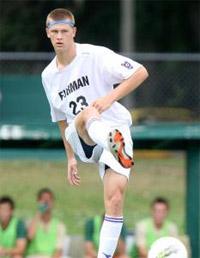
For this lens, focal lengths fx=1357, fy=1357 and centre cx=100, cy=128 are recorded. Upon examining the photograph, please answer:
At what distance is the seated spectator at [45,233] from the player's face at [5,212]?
0.29m

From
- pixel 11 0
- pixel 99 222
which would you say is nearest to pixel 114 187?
pixel 99 222

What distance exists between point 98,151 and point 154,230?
424 centimetres

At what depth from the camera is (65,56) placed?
34.4ft

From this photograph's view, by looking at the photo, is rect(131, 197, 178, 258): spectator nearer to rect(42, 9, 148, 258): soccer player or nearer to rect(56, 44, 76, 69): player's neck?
rect(42, 9, 148, 258): soccer player

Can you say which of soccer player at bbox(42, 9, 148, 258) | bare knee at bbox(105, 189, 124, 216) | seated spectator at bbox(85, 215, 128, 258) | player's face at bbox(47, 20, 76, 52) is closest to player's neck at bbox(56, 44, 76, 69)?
soccer player at bbox(42, 9, 148, 258)

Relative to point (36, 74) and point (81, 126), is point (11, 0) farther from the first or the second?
point (81, 126)

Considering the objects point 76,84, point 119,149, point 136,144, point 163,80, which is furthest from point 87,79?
point 163,80

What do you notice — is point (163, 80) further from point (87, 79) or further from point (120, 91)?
point (120, 91)

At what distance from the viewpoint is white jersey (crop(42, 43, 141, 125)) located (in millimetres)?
10516

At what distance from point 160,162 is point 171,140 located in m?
5.82

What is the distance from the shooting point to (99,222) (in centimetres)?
1457

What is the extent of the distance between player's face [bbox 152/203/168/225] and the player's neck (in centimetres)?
431

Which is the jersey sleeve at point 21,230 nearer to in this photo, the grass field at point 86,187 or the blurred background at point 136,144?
the blurred background at point 136,144

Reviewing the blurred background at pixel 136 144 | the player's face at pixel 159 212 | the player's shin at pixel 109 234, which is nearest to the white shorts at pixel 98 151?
the player's shin at pixel 109 234
